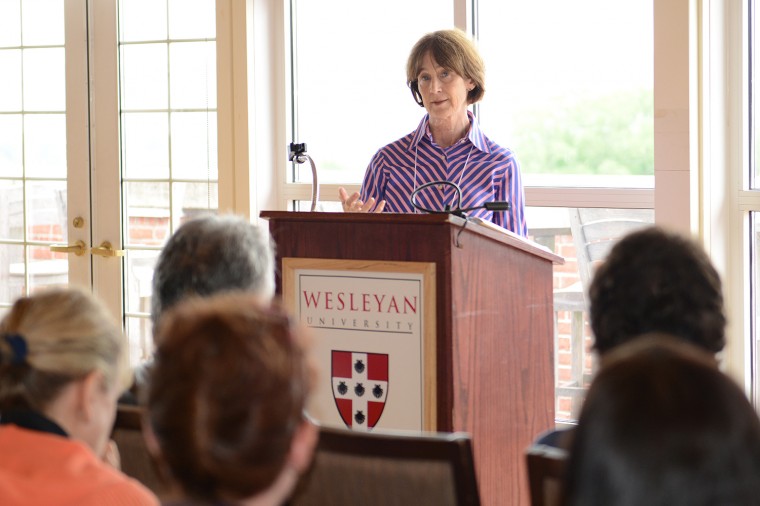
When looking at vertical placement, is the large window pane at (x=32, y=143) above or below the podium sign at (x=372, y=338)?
above

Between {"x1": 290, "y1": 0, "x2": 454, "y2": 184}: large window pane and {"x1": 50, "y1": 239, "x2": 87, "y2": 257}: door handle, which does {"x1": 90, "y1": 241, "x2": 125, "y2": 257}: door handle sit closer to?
{"x1": 50, "y1": 239, "x2": 87, "y2": 257}: door handle

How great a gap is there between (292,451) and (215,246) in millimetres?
917

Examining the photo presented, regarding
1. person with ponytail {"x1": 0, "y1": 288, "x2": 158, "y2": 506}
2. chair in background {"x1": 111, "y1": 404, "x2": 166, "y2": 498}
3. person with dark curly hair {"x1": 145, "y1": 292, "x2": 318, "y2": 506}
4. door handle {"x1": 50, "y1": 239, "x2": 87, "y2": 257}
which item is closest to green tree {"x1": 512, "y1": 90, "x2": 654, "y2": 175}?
door handle {"x1": 50, "y1": 239, "x2": 87, "y2": 257}

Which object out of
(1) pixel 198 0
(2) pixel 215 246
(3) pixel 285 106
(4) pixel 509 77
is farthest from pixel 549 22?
(2) pixel 215 246

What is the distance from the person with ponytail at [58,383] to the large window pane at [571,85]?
2.63 meters

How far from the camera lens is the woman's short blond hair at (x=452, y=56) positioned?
140 inches

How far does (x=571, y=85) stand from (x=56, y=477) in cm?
314

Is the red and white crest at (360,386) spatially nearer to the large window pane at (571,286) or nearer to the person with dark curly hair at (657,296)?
the person with dark curly hair at (657,296)

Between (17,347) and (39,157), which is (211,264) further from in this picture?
(39,157)

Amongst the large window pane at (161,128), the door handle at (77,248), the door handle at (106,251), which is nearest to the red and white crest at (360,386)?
the large window pane at (161,128)

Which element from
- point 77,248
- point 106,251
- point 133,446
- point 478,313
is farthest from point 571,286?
point 133,446

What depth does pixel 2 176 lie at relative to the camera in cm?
557

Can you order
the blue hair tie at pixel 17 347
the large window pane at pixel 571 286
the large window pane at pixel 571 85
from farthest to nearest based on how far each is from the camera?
the large window pane at pixel 571 286
the large window pane at pixel 571 85
the blue hair tie at pixel 17 347

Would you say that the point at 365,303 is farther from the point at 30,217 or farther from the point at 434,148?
Answer: the point at 30,217
